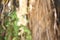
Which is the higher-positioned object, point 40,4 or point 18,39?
point 40,4

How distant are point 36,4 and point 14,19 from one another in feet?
0.63

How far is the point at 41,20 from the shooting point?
3.76ft

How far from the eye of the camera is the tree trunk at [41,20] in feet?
3.72

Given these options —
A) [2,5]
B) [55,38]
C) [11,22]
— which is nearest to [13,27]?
[11,22]

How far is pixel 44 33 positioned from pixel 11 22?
0.26 m

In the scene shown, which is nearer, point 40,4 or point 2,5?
point 40,4

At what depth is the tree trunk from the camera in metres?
1.13

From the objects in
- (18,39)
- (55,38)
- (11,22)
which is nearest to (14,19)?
(11,22)

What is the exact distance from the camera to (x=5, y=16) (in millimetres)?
1270

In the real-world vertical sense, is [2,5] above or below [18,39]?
above

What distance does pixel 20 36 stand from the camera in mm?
1206

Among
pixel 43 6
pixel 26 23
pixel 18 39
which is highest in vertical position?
pixel 43 6

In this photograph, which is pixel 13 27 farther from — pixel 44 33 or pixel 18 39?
pixel 44 33

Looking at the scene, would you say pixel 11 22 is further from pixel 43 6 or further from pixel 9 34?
pixel 43 6
